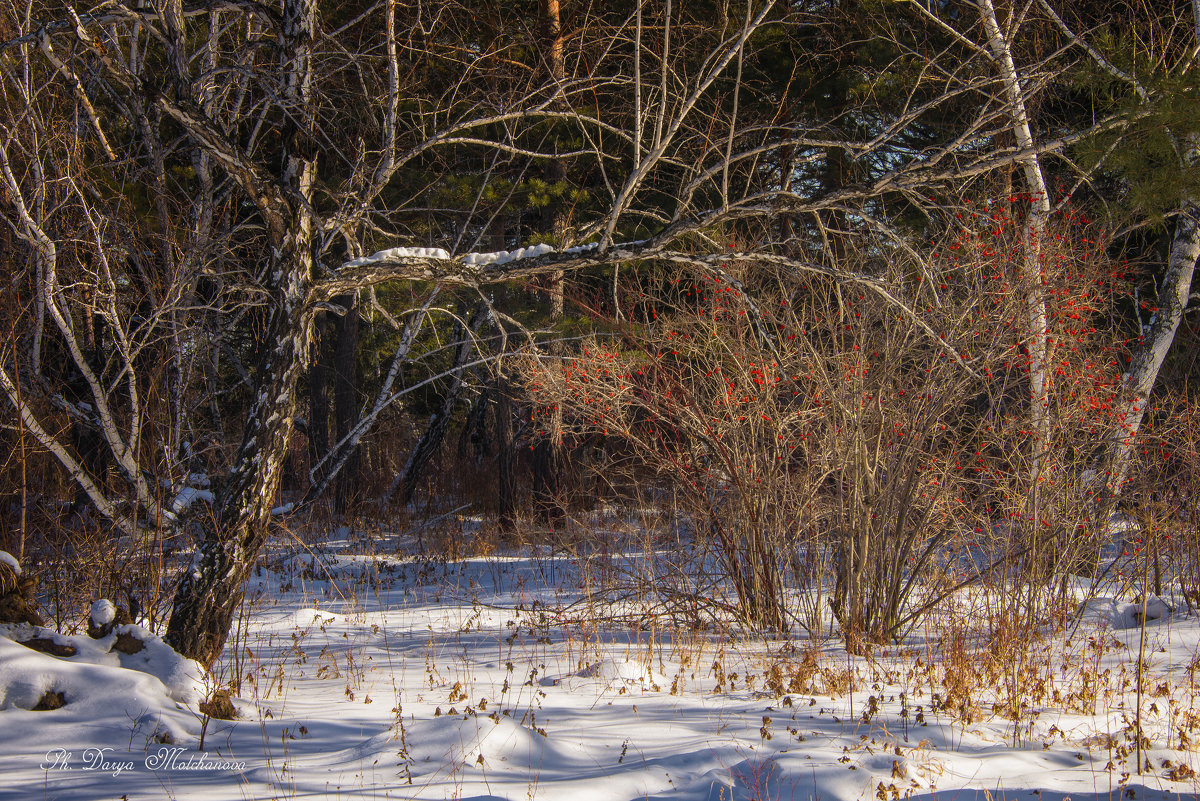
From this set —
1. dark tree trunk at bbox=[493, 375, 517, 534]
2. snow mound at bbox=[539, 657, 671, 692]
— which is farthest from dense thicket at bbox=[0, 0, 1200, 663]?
dark tree trunk at bbox=[493, 375, 517, 534]

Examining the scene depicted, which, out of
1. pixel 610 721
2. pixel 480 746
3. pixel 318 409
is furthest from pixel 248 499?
pixel 318 409

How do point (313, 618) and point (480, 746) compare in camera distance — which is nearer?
point (480, 746)

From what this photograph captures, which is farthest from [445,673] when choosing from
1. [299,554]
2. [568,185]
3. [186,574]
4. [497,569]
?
[568,185]

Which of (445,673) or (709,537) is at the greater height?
(709,537)

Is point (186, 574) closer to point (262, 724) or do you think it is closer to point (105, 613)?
point (105, 613)

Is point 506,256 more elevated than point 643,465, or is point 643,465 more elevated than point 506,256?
point 506,256

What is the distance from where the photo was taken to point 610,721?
390cm

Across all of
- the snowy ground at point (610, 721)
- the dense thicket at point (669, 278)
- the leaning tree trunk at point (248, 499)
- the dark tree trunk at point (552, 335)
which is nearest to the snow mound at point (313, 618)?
the snowy ground at point (610, 721)

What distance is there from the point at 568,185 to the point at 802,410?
6172 mm

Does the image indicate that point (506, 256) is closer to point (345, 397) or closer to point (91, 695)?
point (91, 695)

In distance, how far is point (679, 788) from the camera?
121 inches

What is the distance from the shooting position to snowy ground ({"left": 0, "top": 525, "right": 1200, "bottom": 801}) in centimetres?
306

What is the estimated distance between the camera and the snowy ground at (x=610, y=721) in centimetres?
306

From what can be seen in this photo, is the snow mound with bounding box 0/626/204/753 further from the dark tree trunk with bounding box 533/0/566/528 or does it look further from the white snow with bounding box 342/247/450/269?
the dark tree trunk with bounding box 533/0/566/528
